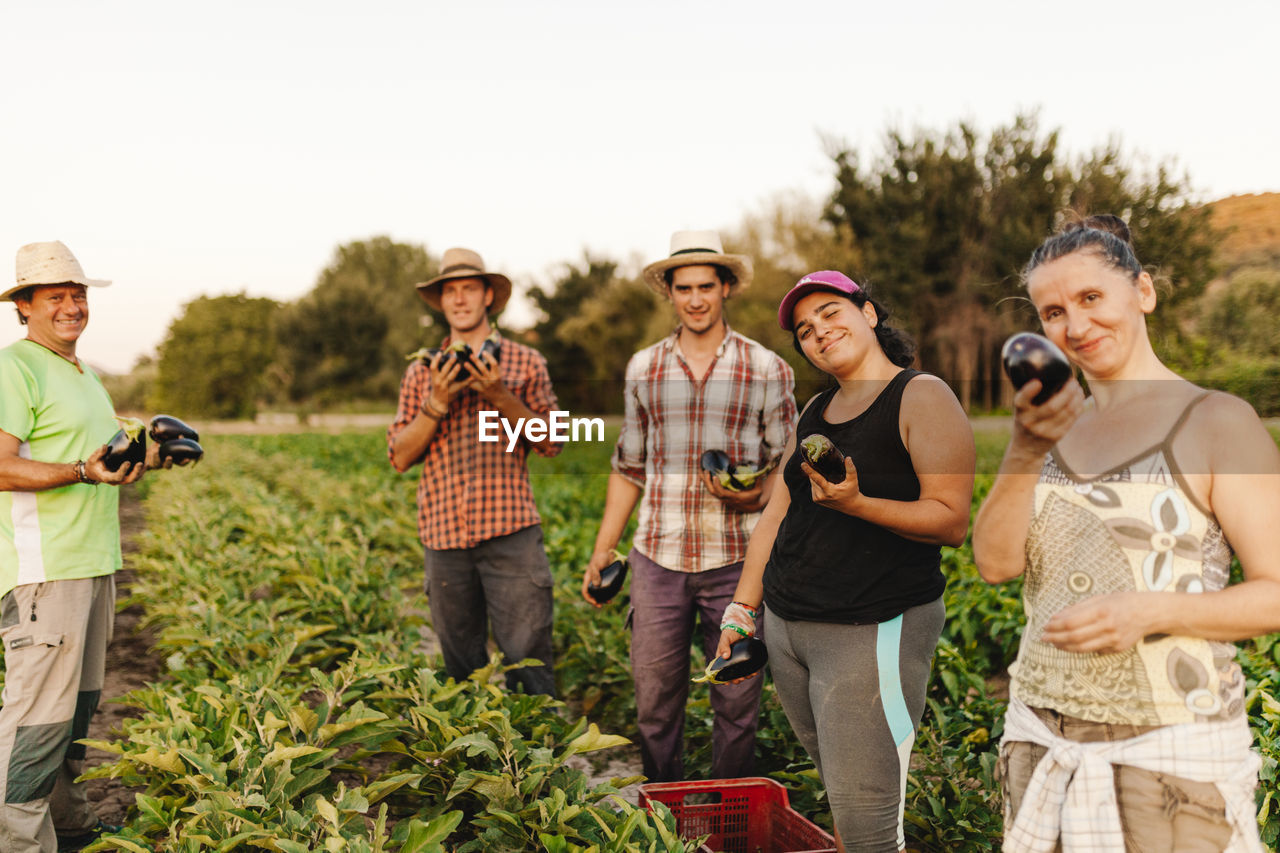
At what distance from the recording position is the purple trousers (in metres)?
3.56

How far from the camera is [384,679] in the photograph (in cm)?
371

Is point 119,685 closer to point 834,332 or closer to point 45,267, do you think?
point 45,267

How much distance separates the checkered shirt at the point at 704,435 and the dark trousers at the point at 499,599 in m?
0.66

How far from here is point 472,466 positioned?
13.9 feet

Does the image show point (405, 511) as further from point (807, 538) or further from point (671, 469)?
point (807, 538)

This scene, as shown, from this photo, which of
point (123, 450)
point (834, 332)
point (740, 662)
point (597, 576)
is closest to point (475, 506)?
point (597, 576)

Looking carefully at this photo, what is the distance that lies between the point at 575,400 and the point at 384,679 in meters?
33.3

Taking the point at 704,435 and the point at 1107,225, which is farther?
the point at 704,435

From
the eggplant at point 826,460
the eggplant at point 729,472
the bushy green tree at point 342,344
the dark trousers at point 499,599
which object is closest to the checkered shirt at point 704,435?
the eggplant at point 729,472

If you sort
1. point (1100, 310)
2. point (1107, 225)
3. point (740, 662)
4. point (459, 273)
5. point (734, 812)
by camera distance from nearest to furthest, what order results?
point (1100, 310)
point (1107, 225)
point (740, 662)
point (734, 812)
point (459, 273)

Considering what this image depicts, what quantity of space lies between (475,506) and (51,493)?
5.22 ft

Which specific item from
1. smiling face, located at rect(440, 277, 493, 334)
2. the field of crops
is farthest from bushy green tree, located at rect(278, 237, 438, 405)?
smiling face, located at rect(440, 277, 493, 334)

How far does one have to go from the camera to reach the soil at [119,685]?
4043 mm

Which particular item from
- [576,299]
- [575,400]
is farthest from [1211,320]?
[576,299]
